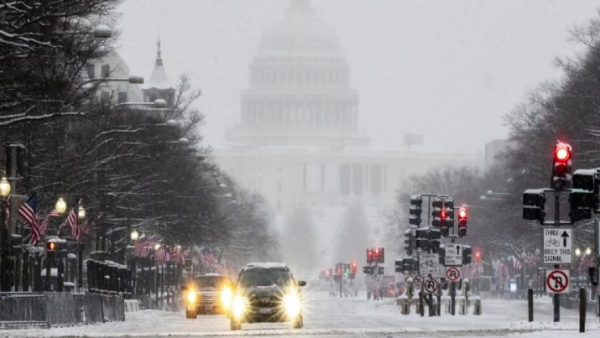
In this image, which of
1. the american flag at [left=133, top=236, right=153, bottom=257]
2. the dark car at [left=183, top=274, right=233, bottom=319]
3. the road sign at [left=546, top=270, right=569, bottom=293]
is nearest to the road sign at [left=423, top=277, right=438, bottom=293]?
the dark car at [left=183, top=274, right=233, bottom=319]

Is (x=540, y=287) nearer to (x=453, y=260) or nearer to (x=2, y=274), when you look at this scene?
(x=453, y=260)

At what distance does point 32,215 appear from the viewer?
6081 cm

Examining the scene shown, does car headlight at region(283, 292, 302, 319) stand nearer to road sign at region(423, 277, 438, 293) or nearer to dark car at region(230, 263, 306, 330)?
dark car at region(230, 263, 306, 330)

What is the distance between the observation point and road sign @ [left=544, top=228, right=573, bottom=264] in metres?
49.4

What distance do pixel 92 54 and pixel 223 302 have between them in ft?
68.0

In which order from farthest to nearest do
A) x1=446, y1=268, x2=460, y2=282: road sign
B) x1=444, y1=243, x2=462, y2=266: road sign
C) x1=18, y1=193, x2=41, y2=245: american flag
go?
x1=444, y1=243, x2=462, y2=266: road sign → x1=446, y1=268, x2=460, y2=282: road sign → x1=18, y1=193, x2=41, y2=245: american flag

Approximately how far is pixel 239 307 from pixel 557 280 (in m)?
9.60

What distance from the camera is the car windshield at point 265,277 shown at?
184 feet

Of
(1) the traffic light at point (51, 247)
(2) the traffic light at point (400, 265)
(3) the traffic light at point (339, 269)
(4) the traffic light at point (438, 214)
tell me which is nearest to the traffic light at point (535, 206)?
(1) the traffic light at point (51, 247)

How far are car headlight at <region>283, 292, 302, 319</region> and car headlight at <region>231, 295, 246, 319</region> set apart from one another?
3.41ft

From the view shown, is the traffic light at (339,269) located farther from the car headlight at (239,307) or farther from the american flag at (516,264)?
the car headlight at (239,307)

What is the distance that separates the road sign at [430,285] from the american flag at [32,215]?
12.7 meters

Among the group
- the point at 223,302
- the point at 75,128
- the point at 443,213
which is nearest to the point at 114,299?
the point at 223,302

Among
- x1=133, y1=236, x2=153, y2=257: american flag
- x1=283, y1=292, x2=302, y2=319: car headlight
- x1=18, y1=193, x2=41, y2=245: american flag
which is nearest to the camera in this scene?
x1=283, y1=292, x2=302, y2=319: car headlight
